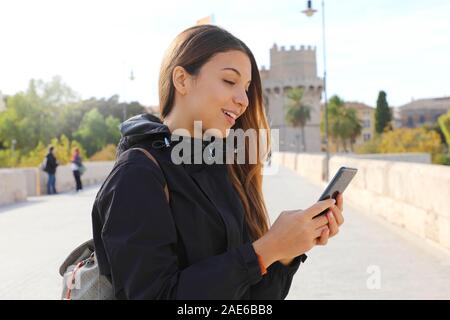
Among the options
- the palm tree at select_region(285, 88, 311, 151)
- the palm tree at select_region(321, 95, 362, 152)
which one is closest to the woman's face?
the palm tree at select_region(285, 88, 311, 151)

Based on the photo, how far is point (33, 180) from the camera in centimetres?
1955

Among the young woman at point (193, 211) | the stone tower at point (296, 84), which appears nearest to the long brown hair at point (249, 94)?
the young woman at point (193, 211)

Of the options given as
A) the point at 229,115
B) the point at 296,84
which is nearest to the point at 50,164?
the point at 229,115

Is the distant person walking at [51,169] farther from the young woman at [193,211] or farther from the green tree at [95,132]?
the green tree at [95,132]

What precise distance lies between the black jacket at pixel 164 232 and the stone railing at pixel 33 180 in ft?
48.7

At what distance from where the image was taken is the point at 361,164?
13.6 meters

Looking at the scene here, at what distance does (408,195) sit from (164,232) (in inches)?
339

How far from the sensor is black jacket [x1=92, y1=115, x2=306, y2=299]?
147cm

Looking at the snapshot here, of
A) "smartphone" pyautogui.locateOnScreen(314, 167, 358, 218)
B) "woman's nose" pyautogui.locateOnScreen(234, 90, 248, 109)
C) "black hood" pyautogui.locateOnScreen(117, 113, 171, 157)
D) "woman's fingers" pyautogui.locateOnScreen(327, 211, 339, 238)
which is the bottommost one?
"woman's fingers" pyautogui.locateOnScreen(327, 211, 339, 238)

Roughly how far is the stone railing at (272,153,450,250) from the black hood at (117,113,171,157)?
11.8 feet

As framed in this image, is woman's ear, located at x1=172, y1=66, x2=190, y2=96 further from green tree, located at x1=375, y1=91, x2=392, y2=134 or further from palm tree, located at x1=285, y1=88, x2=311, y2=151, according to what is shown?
green tree, located at x1=375, y1=91, x2=392, y2=134

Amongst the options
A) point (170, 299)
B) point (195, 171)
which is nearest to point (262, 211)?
point (195, 171)

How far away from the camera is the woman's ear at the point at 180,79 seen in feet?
5.66

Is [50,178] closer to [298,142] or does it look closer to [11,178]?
→ [11,178]
